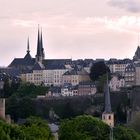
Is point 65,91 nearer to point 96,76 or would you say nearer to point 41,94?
point 96,76

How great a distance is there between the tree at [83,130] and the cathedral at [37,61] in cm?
8448

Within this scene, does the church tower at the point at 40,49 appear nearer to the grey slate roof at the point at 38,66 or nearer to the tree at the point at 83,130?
the grey slate roof at the point at 38,66

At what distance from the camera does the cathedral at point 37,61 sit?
509 ft

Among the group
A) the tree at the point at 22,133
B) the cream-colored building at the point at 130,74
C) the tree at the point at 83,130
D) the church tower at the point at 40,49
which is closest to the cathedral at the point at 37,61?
the church tower at the point at 40,49

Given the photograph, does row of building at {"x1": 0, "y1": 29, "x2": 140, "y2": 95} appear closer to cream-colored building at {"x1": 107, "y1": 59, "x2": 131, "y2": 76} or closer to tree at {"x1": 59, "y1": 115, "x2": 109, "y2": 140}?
cream-colored building at {"x1": 107, "y1": 59, "x2": 131, "y2": 76}

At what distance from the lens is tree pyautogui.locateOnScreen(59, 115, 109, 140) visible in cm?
6201

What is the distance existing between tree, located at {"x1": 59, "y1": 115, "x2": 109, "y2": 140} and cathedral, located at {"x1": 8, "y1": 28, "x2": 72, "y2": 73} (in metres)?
84.5

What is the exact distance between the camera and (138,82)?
458ft

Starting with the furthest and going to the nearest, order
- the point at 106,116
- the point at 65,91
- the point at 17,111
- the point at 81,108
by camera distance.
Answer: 1. the point at 65,91
2. the point at 81,108
3. the point at 17,111
4. the point at 106,116

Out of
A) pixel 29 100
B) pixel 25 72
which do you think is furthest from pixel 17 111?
pixel 25 72

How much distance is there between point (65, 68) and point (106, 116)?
2432 inches

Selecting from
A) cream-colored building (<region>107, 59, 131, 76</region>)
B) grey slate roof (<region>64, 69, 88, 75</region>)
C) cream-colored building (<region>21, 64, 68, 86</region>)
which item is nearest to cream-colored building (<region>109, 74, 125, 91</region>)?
grey slate roof (<region>64, 69, 88, 75</region>)

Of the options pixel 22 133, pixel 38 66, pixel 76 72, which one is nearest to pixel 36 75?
pixel 38 66

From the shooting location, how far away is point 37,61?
15712 centimetres
